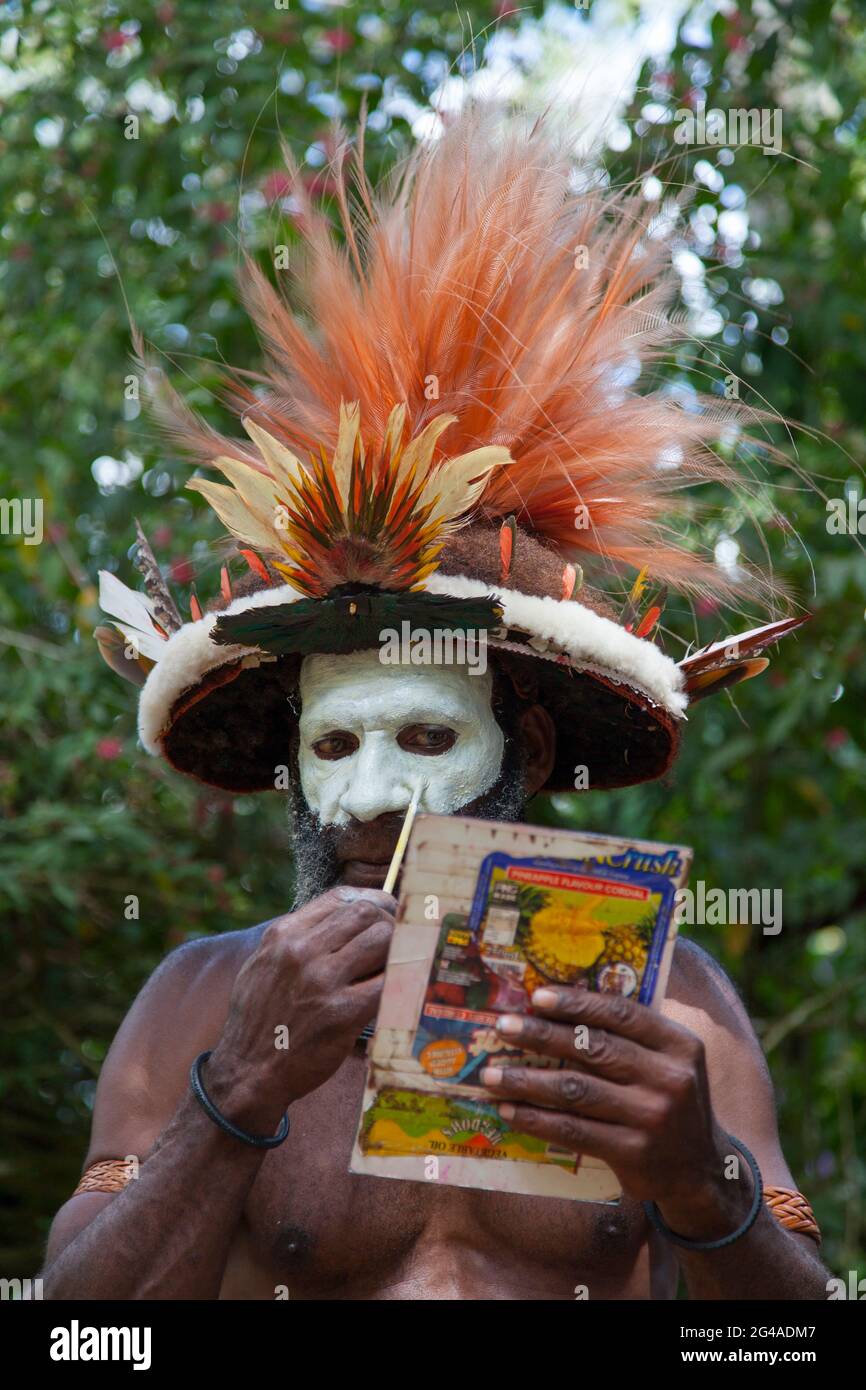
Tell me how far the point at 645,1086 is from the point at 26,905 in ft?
10.5

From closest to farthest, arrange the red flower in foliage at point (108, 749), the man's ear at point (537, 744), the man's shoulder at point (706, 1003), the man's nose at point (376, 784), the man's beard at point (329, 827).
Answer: the man's nose at point (376, 784) < the man's beard at point (329, 827) < the man's shoulder at point (706, 1003) < the man's ear at point (537, 744) < the red flower in foliage at point (108, 749)

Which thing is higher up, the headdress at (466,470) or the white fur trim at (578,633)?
the headdress at (466,470)

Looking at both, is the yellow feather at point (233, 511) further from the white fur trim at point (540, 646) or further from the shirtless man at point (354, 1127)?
the shirtless man at point (354, 1127)

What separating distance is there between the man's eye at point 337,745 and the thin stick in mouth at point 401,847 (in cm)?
16

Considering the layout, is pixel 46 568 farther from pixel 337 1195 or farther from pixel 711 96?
pixel 337 1195

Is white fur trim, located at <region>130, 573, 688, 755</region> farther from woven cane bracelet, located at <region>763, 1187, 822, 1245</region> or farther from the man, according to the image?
woven cane bracelet, located at <region>763, 1187, 822, 1245</region>

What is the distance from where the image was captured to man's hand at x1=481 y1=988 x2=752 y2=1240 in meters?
2.14

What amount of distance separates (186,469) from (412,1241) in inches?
118

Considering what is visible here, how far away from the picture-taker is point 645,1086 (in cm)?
221

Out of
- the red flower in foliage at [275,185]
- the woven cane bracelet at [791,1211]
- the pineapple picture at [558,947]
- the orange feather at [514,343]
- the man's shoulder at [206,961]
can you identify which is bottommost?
the woven cane bracelet at [791,1211]

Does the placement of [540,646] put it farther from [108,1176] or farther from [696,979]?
[108,1176]

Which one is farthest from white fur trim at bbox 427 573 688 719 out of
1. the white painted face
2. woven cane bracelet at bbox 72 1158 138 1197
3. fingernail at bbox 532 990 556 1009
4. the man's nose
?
woven cane bracelet at bbox 72 1158 138 1197

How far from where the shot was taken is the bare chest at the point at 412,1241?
9.02ft

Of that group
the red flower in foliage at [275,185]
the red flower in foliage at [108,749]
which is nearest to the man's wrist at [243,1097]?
the red flower in foliage at [275,185]
